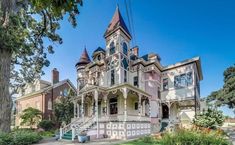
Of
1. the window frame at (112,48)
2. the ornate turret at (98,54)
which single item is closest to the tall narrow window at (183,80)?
the window frame at (112,48)

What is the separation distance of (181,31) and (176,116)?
11.3 meters

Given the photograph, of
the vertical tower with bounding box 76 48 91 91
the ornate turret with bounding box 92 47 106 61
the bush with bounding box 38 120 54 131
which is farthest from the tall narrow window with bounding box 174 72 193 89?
the bush with bounding box 38 120 54 131

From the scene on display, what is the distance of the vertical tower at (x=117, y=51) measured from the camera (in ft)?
62.9

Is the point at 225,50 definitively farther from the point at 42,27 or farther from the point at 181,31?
the point at 42,27

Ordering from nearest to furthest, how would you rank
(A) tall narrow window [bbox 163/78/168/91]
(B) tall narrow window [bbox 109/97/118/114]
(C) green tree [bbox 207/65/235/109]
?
(B) tall narrow window [bbox 109/97/118/114], (A) tall narrow window [bbox 163/78/168/91], (C) green tree [bbox 207/65/235/109]

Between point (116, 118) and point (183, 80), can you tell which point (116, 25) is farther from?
point (116, 118)

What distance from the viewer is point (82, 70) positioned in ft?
81.6

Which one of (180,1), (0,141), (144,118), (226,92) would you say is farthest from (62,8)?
(226,92)

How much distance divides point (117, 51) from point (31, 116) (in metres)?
14.6

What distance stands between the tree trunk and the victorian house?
5.30m

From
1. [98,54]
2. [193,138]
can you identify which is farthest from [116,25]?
[193,138]

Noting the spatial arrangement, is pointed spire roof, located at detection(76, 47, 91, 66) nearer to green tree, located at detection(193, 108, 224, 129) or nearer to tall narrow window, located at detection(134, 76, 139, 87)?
tall narrow window, located at detection(134, 76, 139, 87)

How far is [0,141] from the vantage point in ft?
35.7

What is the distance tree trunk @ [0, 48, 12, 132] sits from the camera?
12398 millimetres
